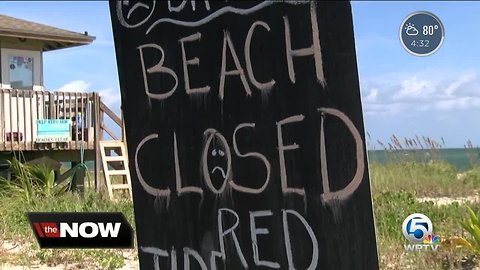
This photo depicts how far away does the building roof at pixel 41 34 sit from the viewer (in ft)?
45.5

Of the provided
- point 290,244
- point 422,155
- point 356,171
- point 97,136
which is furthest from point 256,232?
point 97,136

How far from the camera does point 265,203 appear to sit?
2.73 metres

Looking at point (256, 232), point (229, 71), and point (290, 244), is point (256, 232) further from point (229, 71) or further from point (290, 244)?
point (229, 71)

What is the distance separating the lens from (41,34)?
1425 cm

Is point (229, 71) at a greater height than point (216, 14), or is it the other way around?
point (216, 14)

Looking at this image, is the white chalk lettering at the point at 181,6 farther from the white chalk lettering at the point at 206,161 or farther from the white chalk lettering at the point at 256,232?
the white chalk lettering at the point at 256,232

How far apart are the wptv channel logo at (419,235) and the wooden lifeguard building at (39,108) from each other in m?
8.69

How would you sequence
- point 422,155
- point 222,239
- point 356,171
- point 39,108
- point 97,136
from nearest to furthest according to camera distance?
point 356,171, point 222,239, point 422,155, point 39,108, point 97,136

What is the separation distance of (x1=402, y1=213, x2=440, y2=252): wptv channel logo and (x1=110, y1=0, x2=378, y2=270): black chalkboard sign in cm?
317

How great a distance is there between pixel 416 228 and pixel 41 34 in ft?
34.6

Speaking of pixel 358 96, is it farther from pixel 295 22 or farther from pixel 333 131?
pixel 295 22

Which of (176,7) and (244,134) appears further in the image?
(176,7)
